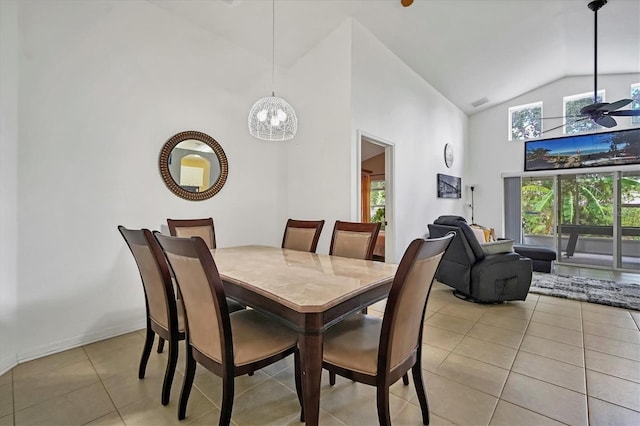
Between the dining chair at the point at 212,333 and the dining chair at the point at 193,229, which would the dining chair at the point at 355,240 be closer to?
the dining chair at the point at 212,333

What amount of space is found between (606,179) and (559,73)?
2249 millimetres

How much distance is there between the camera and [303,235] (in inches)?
112

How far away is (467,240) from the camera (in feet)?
11.2

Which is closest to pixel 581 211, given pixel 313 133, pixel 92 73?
pixel 313 133

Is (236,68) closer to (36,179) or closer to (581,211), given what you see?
(36,179)

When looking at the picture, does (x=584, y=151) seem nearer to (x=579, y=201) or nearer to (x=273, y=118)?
(x=579, y=201)

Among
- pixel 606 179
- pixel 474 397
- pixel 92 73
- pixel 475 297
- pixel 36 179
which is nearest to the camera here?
pixel 474 397

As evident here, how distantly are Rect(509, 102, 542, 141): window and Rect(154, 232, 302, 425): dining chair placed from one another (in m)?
7.17

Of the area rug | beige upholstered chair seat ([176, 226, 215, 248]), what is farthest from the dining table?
the area rug

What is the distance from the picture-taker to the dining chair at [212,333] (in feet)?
Result: 4.00

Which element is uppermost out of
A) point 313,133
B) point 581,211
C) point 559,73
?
point 559,73

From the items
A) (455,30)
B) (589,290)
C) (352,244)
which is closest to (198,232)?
(352,244)

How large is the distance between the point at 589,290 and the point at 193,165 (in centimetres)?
535

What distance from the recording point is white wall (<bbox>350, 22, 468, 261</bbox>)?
351cm
